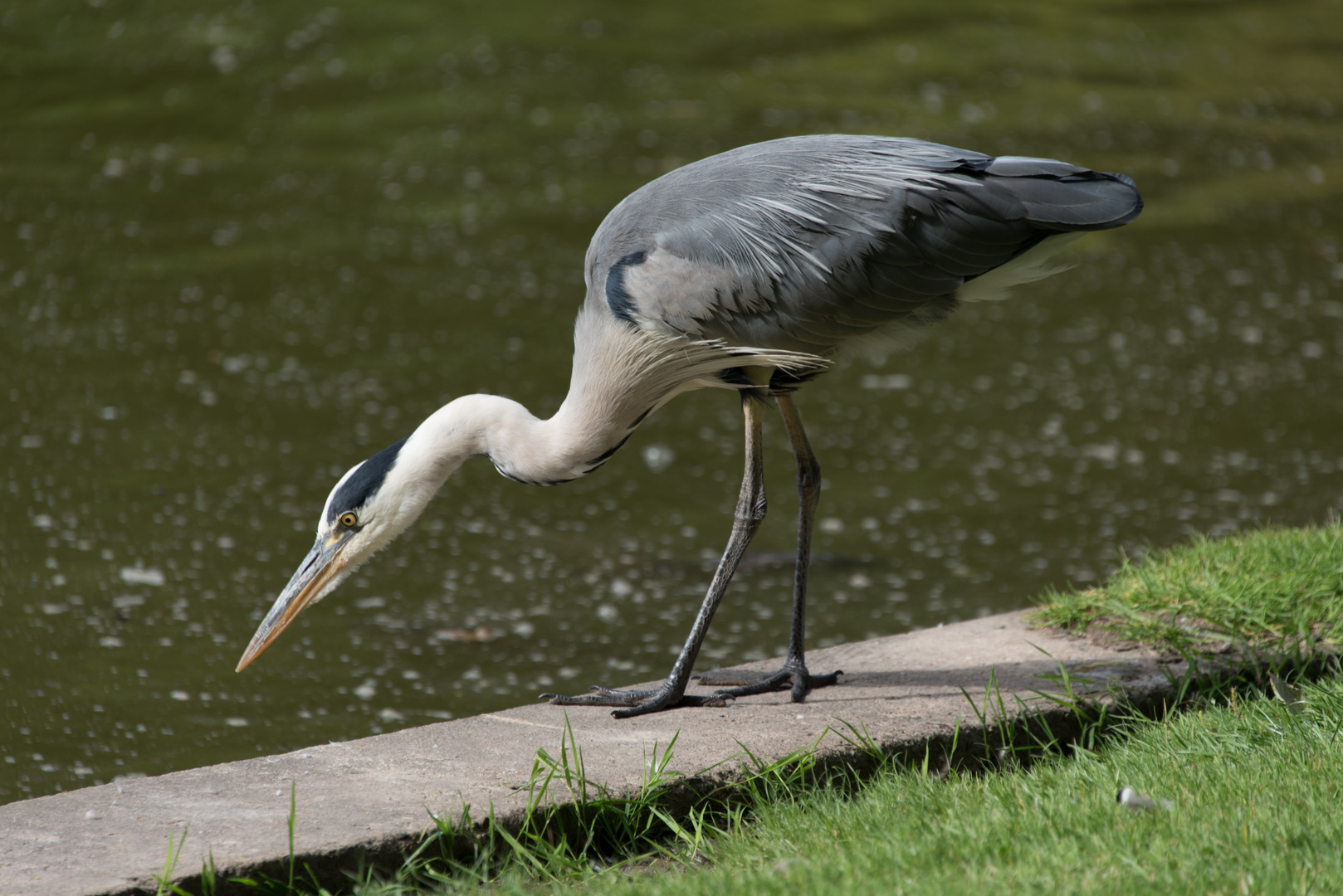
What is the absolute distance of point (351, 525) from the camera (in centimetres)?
379

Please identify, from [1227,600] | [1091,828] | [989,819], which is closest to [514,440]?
[989,819]

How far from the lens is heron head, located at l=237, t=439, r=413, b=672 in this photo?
12.3 feet

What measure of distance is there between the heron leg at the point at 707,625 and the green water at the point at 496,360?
2.39ft

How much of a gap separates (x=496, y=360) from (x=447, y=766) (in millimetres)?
4318

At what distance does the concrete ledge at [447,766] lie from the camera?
2.82m

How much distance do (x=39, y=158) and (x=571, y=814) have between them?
29.1 feet

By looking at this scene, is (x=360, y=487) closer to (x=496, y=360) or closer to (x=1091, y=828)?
(x=1091, y=828)

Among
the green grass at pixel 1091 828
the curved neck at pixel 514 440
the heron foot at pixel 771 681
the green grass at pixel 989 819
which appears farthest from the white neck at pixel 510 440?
the green grass at pixel 1091 828

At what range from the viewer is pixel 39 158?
10.2 meters

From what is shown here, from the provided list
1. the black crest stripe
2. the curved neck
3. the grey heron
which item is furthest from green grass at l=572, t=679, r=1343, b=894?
the black crest stripe

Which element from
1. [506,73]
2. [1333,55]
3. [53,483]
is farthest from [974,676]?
[1333,55]

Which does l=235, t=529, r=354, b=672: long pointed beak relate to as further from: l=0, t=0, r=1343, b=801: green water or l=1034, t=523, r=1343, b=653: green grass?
l=1034, t=523, r=1343, b=653: green grass

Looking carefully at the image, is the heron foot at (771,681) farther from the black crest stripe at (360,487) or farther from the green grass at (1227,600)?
the black crest stripe at (360,487)

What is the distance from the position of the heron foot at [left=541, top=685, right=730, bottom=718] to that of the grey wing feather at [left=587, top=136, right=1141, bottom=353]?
38.0 inches
